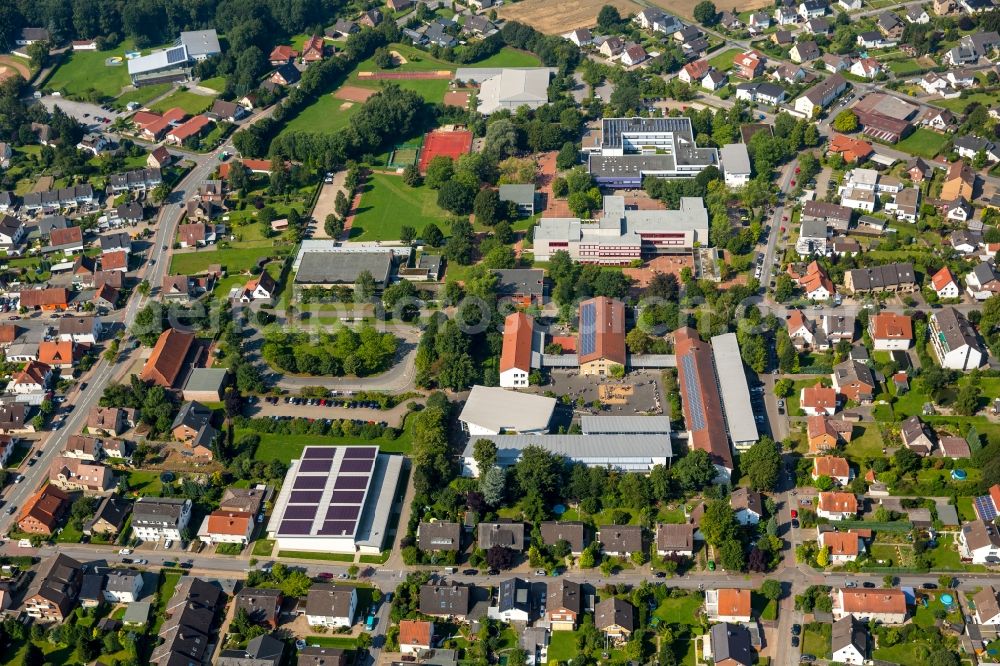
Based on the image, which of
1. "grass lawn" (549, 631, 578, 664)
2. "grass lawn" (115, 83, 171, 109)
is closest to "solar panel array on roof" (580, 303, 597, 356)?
"grass lawn" (549, 631, 578, 664)

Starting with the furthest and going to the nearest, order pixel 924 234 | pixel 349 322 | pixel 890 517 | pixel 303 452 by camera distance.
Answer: pixel 924 234, pixel 349 322, pixel 303 452, pixel 890 517

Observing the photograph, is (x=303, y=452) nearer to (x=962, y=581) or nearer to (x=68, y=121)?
(x=962, y=581)

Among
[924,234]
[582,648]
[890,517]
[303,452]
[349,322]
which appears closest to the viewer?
[582,648]

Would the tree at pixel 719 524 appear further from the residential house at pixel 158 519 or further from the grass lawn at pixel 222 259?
the grass lawn at pixel 222 259

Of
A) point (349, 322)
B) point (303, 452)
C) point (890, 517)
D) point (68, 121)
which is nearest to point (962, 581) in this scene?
point (890, 517)

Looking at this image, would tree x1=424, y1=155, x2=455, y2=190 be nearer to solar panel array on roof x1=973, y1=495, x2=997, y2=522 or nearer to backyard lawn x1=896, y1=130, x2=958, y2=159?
backyard lawn x1=896, y1=130, x2=958, y2=159

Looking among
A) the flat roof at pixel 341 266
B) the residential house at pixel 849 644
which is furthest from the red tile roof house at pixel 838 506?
the flat roof at pixel 341 266

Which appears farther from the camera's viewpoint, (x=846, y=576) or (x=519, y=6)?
(x=519, y=6)

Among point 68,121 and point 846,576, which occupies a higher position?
point 68,121
